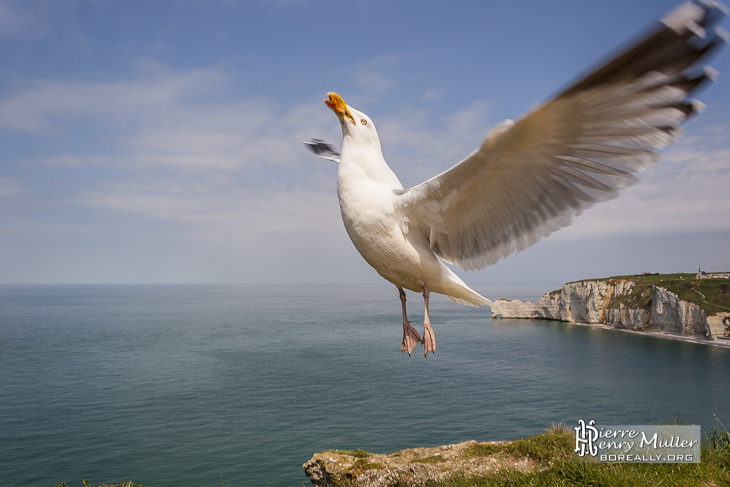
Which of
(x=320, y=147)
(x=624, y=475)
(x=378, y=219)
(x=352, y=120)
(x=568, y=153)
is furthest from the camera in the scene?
(x=320, y=147)

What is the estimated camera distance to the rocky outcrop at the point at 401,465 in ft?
32.5

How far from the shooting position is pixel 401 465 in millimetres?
10695

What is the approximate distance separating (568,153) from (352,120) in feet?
5.45

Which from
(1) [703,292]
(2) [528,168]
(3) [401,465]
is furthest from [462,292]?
(1) [703,292]

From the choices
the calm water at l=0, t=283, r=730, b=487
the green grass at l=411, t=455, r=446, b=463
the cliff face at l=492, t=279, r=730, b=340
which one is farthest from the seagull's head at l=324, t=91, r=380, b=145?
the cliff face at l=492, t=279, r=730, b=340

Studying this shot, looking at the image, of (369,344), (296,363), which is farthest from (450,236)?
(369,344)

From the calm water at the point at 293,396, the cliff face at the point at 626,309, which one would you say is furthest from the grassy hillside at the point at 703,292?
the calm water at the point at 293,396

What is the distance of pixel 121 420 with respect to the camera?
130 feet

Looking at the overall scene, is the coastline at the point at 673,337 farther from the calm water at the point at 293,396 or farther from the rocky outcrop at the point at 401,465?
the rocky outcrop at the point at 401,465

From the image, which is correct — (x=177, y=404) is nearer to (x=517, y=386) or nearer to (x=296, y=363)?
(x=296, y=363)

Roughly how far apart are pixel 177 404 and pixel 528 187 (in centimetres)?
4720

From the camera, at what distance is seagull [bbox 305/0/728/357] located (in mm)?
2219

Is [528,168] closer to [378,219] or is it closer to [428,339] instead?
[378,219]

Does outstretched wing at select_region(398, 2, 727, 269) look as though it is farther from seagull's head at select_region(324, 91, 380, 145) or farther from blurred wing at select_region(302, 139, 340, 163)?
blurred wing at select_region(302, 139, 340, 163)
